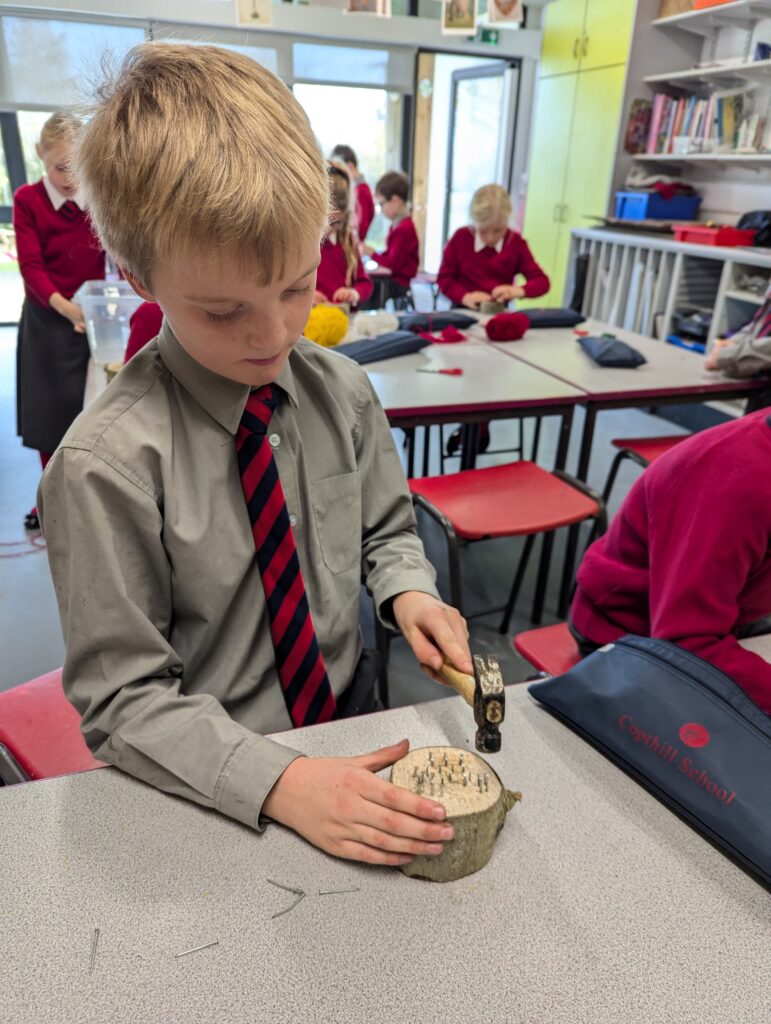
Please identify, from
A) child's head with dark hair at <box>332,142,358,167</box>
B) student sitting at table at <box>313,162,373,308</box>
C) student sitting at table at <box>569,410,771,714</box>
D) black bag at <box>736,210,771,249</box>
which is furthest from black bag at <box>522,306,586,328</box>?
child's head with dark hair at <box>332,142,358,167</box>

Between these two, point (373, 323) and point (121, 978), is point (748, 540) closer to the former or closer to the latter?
point (121, 978)

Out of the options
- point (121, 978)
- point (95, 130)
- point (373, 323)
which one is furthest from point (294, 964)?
point (373, 323)

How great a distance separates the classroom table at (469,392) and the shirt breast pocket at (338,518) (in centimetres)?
108

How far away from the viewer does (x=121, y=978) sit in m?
0.53

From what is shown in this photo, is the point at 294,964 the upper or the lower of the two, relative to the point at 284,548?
lower

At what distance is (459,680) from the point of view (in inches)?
29.6

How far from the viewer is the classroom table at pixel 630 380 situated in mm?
2344

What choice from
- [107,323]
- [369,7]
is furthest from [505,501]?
[369,7]

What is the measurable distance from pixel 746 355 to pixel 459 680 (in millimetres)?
2132

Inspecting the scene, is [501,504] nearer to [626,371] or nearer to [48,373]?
[626,371]

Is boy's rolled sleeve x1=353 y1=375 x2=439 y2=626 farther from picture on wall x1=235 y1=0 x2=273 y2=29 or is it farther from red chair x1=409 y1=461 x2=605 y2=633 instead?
picture on wall x1=235 y1=0 x2=273 y2=29

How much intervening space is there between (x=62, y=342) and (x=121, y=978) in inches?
103

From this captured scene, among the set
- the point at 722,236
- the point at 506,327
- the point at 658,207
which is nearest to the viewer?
the point at 506,327

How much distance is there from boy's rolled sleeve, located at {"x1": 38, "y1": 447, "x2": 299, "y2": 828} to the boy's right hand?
0.09 ft
